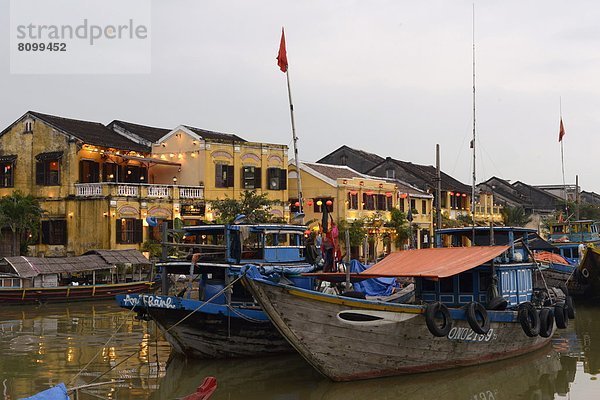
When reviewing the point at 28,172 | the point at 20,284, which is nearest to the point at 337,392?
the point at 20,284

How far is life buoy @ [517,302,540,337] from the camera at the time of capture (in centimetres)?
1677

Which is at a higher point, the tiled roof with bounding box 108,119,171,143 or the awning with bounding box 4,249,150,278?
the tiled roof with bounding box 108,119,171,143

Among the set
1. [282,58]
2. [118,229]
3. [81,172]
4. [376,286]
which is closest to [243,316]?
[376,286]

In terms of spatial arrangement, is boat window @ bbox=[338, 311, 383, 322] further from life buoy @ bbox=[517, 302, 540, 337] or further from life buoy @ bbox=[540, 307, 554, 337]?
→ life buoy @ bbox=[540, 307, 554, 337]

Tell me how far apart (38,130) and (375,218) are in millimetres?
20209

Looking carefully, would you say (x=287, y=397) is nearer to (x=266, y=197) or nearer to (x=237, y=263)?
(x=237, y=263)

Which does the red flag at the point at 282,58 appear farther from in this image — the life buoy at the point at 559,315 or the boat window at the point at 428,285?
the life buoy at the point at 559,315

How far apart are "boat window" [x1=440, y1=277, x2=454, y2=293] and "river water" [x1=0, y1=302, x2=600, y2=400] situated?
6.39ft

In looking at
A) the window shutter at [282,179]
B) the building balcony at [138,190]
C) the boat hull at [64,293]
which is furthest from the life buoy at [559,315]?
the window shutter at [282,179]

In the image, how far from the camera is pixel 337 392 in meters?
14.7

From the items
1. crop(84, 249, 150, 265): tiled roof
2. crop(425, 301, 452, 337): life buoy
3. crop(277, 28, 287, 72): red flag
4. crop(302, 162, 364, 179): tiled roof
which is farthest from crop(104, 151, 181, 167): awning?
crop(425, 301, 452, 337): life buoy

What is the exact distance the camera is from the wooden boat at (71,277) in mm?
28734

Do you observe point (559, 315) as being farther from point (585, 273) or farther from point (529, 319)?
point (585, 273)

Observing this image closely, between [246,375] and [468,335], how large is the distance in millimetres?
5128
